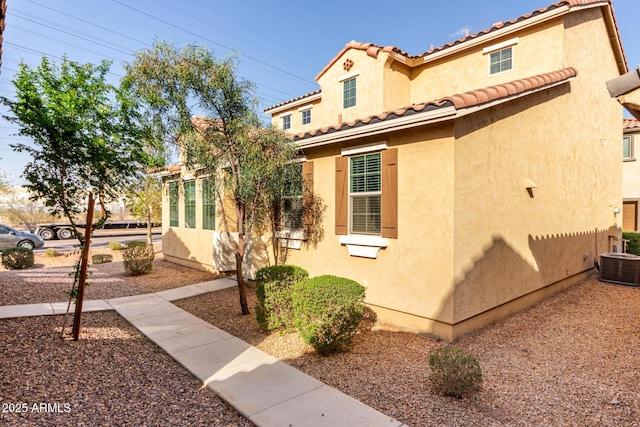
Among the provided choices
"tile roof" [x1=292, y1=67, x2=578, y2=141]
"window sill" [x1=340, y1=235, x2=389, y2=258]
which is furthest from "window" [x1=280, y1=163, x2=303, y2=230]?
"window sill" [x1=340, y1=235, x2=389, y2=258]

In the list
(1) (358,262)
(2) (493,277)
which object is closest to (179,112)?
(1) (358,262)

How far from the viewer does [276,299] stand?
566cm

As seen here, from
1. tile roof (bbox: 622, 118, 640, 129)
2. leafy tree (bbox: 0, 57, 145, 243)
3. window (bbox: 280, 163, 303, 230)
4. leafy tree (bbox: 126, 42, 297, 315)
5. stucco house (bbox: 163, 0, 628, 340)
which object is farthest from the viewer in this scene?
tile roof (bbox: 622, 118, 640, 129)

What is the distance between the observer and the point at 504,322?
622 cm

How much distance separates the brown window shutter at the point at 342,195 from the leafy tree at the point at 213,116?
1.15m

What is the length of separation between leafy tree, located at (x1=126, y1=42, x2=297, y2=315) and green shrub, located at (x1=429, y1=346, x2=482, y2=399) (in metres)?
4.27

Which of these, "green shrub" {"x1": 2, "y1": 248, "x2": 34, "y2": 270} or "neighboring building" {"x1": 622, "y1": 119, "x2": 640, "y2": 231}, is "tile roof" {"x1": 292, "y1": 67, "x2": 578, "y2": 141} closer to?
"neighboring building" {"x1": 622, "y1": 119, "x2": 640, "y2": 231}

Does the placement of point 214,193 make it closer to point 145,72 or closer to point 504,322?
point 145,72

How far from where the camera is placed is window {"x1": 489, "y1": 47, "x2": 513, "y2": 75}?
891 centimetres

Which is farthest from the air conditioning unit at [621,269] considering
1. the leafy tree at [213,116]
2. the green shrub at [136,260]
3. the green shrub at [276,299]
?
the green shrub at [136,260]

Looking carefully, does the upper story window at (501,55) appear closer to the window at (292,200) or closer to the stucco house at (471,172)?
the stucco house at (471,172)

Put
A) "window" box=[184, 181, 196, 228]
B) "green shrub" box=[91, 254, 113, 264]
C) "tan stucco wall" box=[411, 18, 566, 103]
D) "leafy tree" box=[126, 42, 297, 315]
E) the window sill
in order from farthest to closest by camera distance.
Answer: "green shrub" box=[91, 254, 113, 264]
"window" box=[184, 181, 196, 228]
"tan stucco wall" box=[411, 18, 566, 103]
the window sill
"leafy tree" box=[126, 42, 297, 315]

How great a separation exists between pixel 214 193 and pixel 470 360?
18.1 ft

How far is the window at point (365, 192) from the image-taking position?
249 inches
